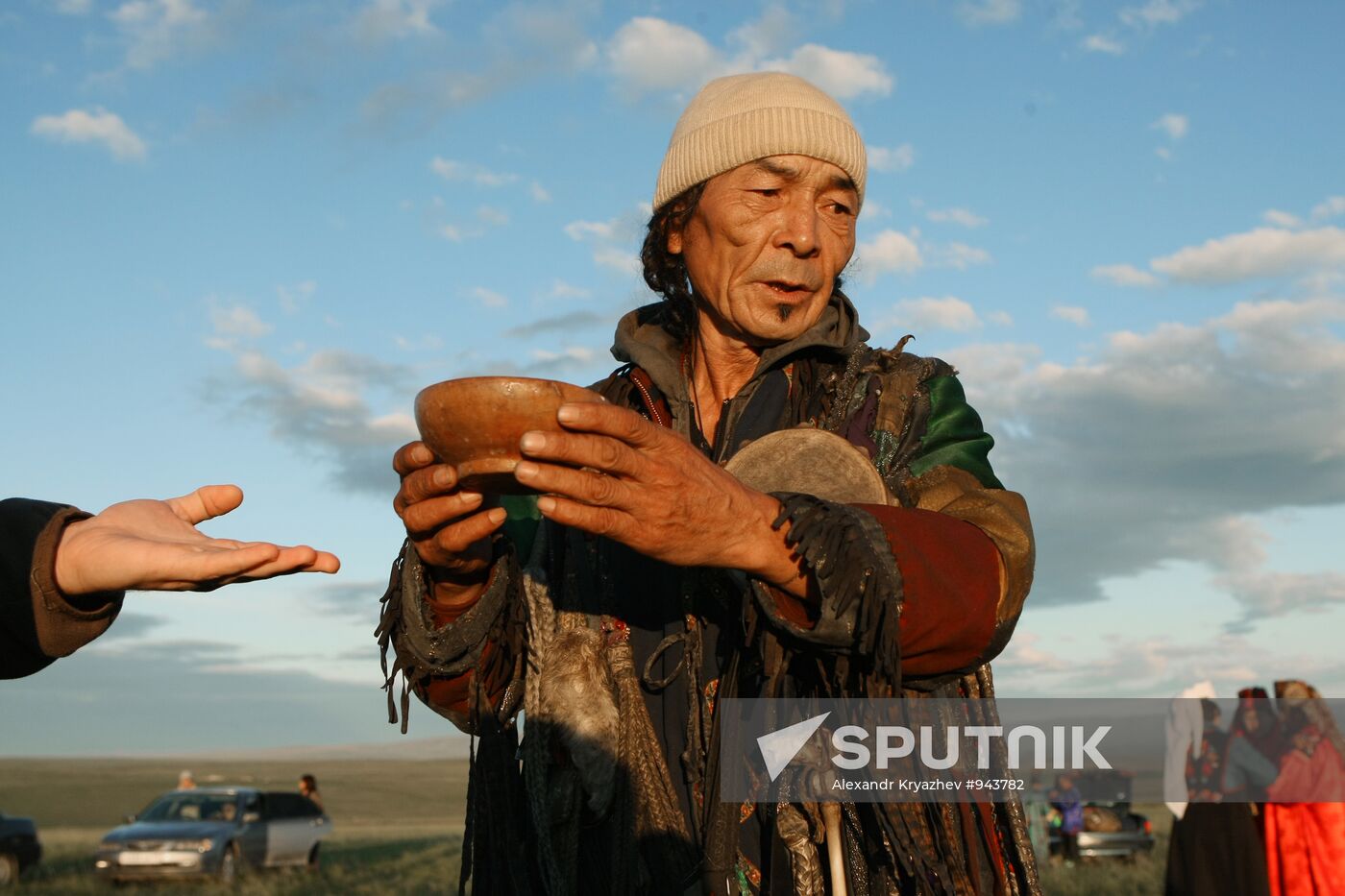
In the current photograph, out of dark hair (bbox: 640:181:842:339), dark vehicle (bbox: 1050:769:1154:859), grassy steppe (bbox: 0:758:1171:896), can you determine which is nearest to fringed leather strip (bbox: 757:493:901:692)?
dark hair (bbox: 640:181:842:339)

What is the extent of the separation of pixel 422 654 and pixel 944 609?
1202 millimetres

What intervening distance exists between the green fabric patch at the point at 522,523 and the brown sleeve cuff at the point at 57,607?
116cm

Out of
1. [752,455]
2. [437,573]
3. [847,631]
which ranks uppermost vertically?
[752,455]

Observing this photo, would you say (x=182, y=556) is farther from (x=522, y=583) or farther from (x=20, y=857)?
(x=20, y=857)

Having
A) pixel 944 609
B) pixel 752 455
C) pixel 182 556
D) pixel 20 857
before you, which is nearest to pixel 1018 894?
pixel 944 609

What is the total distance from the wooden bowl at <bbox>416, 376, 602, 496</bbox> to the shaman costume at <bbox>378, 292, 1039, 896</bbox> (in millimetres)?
473

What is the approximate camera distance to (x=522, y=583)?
336 cm

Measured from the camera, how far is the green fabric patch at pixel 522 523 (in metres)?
3.49

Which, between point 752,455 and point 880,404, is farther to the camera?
point 880,404

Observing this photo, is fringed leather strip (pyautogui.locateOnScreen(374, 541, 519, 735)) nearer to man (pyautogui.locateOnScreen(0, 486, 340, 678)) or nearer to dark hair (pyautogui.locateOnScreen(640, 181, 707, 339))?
man (pyautogui.locateOnScreen(0, 486, 340, 678))

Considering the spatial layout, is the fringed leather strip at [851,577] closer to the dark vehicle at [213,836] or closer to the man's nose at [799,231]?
the man's nose at [799,231]

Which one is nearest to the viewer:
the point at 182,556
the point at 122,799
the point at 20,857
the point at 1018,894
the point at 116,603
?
the point at 182,556

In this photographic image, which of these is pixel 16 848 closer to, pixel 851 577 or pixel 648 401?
pixel 648 401

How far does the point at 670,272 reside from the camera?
4023mm
